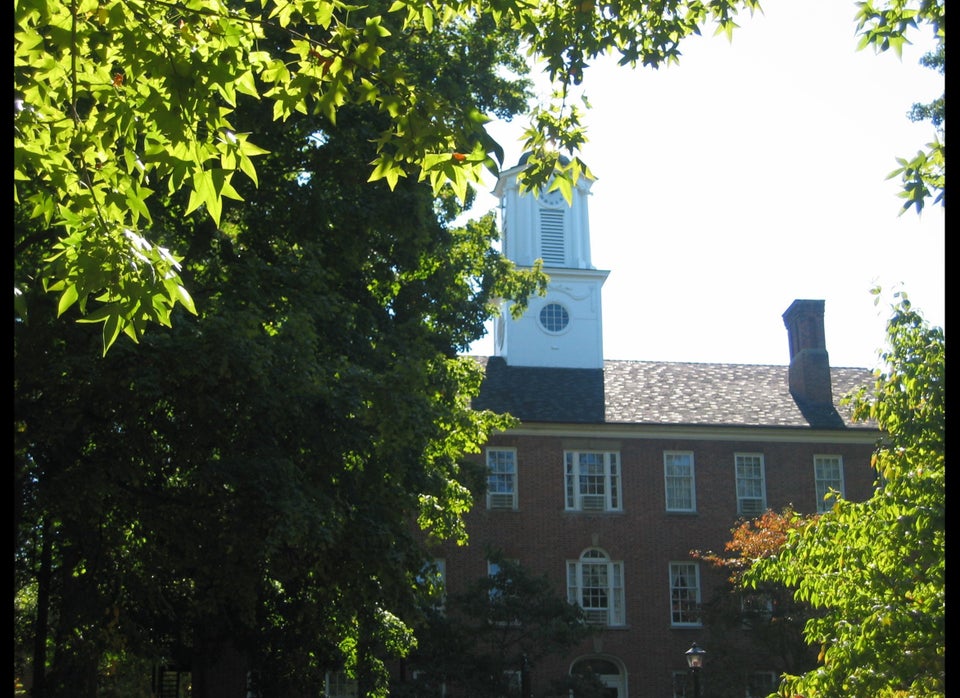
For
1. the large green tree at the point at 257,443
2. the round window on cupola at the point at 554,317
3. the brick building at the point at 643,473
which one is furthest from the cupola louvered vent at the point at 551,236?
the large green tree at the point at 257,443

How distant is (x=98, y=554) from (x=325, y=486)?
2.83 meters

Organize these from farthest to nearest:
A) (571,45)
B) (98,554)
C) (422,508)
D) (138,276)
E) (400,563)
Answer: (422,508), (400,563), (98,554), (571,45), (138,276)

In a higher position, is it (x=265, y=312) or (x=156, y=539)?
(x=265, y=312)

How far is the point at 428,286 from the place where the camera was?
64.7 feet

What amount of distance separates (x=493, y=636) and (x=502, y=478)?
889 cm

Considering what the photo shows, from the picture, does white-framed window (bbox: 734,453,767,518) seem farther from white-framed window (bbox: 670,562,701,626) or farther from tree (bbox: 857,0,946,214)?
tree (bbox: 857,0,946,214)

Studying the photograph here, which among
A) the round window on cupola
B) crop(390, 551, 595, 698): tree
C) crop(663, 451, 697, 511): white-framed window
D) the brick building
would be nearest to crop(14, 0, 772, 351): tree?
crop(390, 551, 595, 698): tree

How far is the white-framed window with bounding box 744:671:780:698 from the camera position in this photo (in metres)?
30.1

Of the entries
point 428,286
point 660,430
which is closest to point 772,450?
point 660,430

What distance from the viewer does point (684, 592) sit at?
35.8 meters

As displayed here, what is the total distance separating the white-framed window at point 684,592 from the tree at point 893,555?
22.9 metres

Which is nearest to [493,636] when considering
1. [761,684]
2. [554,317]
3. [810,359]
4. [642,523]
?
[761,684]

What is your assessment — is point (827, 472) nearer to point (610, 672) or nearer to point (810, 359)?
point (810, 359)
